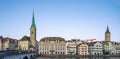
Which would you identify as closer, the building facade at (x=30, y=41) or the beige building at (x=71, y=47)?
the beige building at (x=71, y=47)

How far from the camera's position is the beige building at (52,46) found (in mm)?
123812

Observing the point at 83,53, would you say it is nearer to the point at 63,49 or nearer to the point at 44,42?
the point at 63,49

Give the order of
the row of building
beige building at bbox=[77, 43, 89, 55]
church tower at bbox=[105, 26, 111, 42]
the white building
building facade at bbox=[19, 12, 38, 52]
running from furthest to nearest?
church tower at bbox=[105, 26, 111, 42] → building facade at bbox=[19, 12, 38, 52] → the white building → the row of building → beige building at bbox=[77, 43, 89, 55]

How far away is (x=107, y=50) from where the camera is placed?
13350cm

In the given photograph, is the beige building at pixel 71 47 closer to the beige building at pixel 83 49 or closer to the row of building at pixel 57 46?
the row of building at pixel 57 46

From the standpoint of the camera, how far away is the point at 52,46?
408 feet

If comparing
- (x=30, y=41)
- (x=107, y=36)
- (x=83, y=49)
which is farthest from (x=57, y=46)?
(x=107, y=36)

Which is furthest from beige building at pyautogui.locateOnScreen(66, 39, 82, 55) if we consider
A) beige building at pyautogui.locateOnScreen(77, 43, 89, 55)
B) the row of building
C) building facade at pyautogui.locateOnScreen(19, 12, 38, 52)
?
building facade at pyautogui.locateOnScreen(19, 12, 38, 52)

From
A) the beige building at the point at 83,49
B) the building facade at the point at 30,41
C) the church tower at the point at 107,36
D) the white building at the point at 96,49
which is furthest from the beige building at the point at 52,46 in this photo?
the church tower at the point at 107,36

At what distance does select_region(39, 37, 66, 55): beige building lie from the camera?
12381 centimetres

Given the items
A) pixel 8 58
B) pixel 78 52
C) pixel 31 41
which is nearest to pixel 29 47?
pixel 31 41

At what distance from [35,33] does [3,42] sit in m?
18.0

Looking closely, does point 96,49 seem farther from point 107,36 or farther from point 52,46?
point 52,46

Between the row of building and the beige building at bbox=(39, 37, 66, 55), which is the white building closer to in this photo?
the row of building
